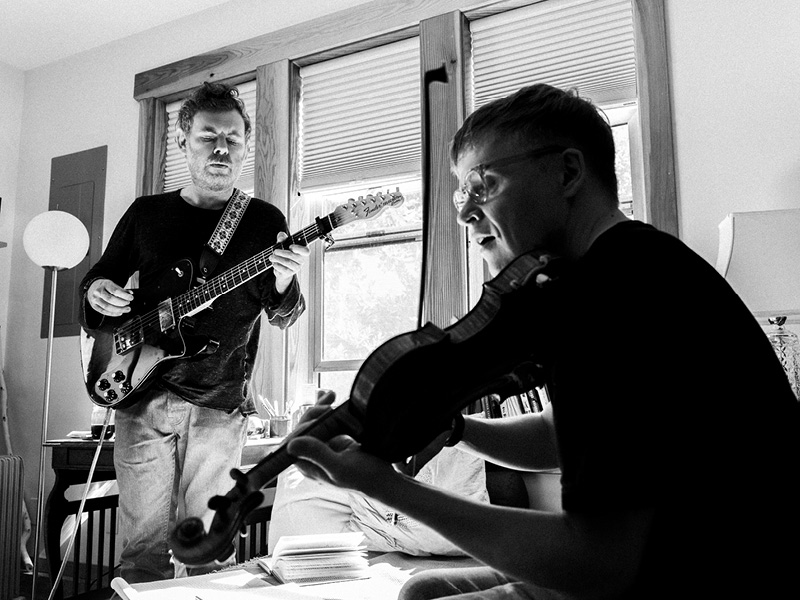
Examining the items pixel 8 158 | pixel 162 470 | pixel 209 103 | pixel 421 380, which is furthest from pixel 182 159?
pixel 421 380

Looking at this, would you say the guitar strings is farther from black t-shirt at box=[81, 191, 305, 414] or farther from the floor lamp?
the floor lamp

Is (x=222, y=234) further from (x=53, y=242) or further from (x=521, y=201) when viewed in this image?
(x=53, y=242)

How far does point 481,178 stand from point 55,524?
102 inches

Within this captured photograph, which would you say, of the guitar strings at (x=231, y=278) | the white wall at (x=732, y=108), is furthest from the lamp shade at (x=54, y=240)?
the white wall at (x=732, y=108)

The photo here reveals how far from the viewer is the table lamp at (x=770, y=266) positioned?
6.59 feet

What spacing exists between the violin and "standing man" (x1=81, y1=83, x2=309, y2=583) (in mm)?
1324

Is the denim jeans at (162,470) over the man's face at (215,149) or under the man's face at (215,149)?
under

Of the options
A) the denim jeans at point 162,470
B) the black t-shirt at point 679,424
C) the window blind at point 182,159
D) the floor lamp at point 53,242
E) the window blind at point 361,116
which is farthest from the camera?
the window blind at point 182,159

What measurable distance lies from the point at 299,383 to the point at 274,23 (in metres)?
1.77

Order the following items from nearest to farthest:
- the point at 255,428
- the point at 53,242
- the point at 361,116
Result: the point at 255,428
the point at 361,116
the point at 53,242

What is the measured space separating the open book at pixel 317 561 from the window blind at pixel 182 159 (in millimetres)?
2049

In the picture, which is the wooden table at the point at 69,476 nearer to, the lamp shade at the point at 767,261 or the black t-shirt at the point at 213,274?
the black t-shirt at the point at 213,274

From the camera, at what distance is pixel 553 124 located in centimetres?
88

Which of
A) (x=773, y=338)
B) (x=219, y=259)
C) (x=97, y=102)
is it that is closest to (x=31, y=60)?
(x=97, y=102)
